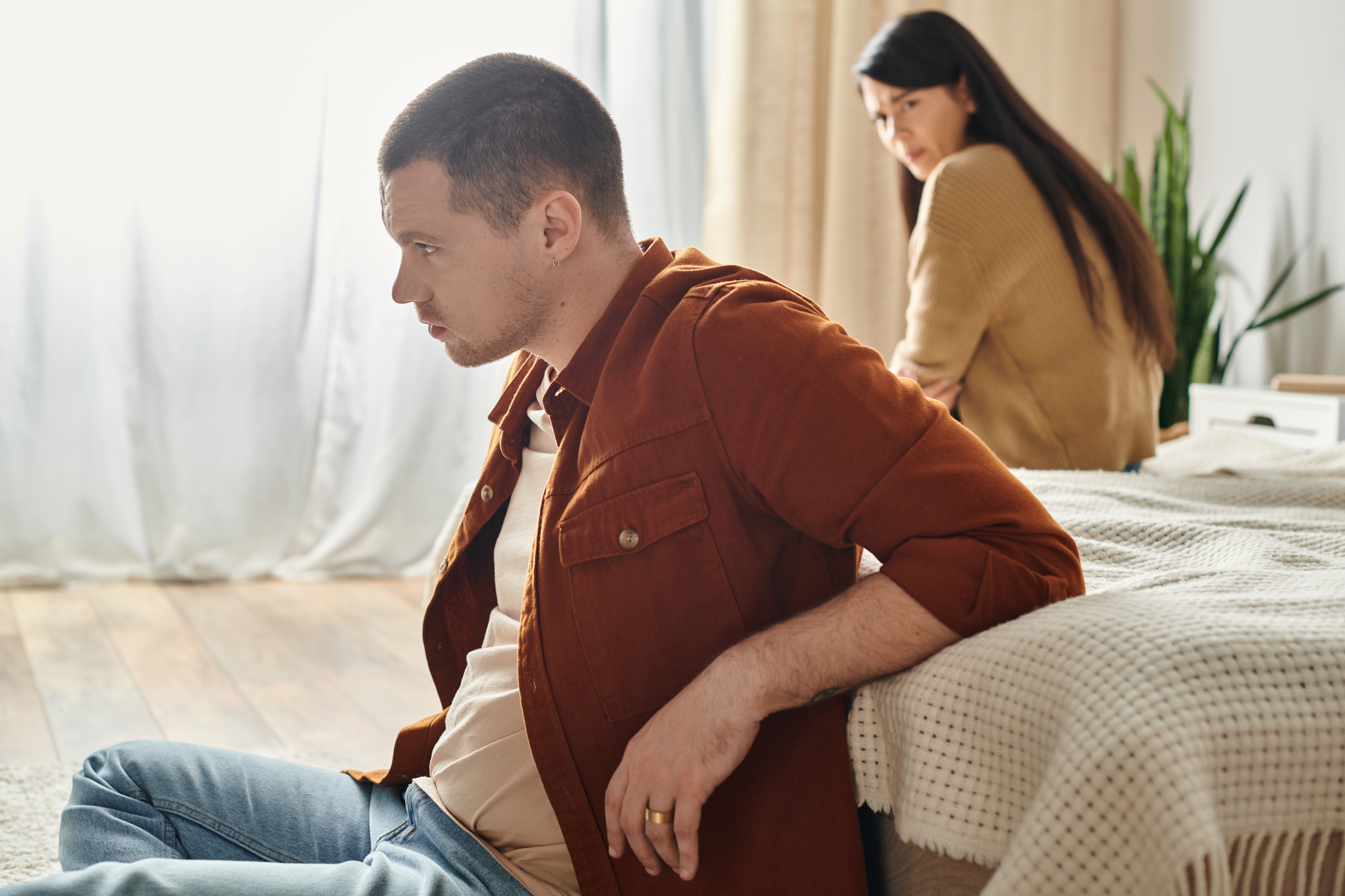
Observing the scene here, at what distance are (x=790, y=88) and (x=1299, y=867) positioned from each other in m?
3.13

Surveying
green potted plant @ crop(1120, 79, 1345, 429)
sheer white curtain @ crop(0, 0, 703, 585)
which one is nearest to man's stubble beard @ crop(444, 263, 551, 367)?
sheer white curtain @ crop(0, 0, 703, 585)

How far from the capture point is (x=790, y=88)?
3439 millimetres

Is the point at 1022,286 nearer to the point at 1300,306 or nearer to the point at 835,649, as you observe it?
the point at 835,649

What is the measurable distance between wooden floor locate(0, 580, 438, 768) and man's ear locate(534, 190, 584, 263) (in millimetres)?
1226

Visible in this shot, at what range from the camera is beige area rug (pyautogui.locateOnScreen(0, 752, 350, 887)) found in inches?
55.9

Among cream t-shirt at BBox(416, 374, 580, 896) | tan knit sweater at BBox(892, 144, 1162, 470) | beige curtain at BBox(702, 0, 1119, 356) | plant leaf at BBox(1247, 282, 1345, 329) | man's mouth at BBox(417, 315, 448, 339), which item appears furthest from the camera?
beige curtain at BBox(702, 0, 1119, 356)

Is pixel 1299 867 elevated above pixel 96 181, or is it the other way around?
pixel 96 181

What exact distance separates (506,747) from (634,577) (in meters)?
0.20

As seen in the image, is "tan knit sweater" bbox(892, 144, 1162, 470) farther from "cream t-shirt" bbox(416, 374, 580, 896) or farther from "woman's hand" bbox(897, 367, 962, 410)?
"cream t-shirt" bbox(416, 374, 580, 896)

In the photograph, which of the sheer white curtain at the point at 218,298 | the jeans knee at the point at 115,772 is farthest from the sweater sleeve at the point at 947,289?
the sheer white curtain at the point at 218,298

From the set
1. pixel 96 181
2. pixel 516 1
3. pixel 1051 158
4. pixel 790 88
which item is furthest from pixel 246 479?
pixel 1051 158

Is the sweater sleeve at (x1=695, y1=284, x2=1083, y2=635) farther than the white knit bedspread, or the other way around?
the sweater sleeve at (x1=695, y1=284, x2=1083, y2=635)

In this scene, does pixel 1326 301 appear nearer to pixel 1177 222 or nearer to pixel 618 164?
pixel 1177 222

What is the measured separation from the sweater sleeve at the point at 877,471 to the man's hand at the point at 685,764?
130 millimetres
